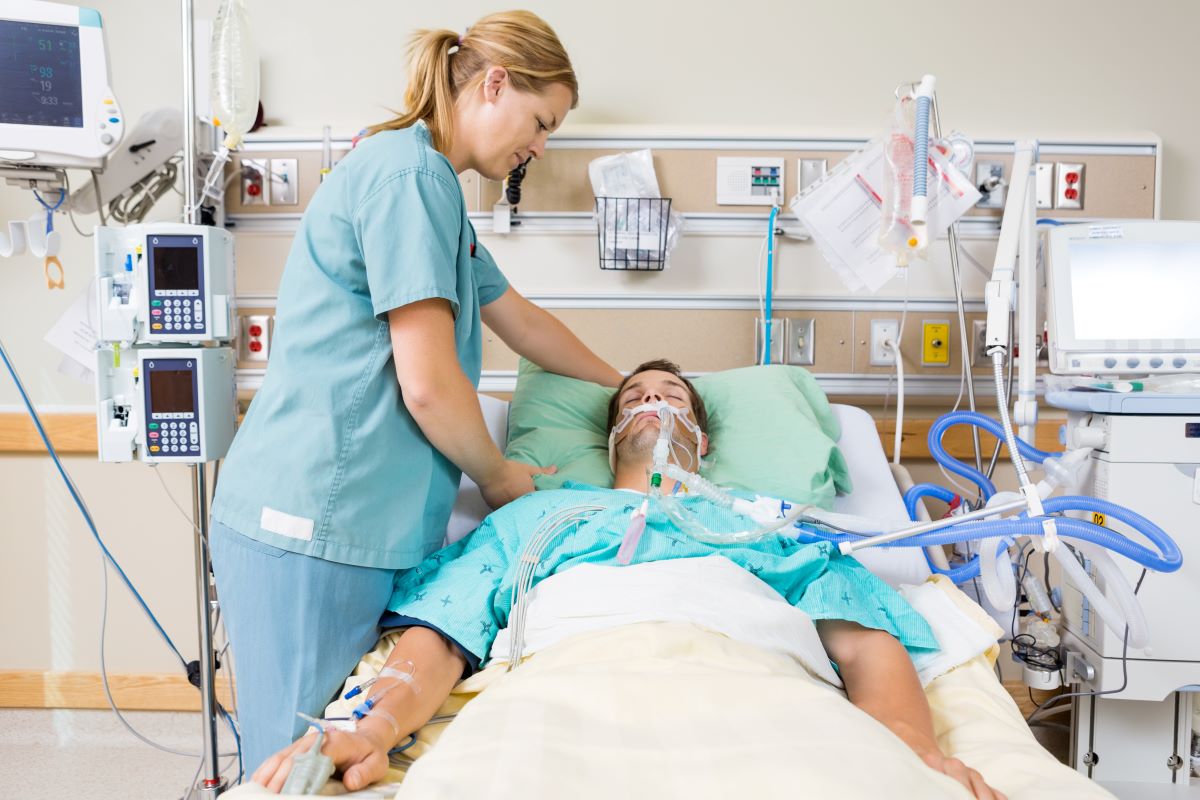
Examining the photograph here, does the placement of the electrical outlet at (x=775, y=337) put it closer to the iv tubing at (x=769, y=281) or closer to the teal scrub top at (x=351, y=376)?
the iv tubing at (x=769, y=281)

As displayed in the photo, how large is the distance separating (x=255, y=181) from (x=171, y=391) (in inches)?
28.9

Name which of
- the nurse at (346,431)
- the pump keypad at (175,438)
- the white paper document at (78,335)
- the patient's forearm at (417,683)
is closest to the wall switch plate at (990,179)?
the nurse at (346,431)

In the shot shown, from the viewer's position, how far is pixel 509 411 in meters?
2.03

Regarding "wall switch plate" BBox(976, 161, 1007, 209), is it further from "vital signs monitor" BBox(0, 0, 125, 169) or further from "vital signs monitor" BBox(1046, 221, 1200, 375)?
"vital signs monitor" BBox(0, 0, 125, 169)

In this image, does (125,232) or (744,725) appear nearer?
(744,725)

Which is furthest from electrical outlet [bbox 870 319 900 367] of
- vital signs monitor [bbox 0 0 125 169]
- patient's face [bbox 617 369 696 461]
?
vital signs monitor [bbox 0 0 125 169]

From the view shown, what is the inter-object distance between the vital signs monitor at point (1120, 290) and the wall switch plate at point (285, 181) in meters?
1.85

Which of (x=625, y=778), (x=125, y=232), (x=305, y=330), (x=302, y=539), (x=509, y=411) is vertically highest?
(x=125, y=232)

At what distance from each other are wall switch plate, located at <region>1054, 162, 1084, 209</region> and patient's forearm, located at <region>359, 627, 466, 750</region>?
6.24ft

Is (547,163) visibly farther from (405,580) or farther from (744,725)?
(744,725)

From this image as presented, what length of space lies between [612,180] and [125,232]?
1.13m

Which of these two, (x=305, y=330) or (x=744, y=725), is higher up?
(x=305, y=330)

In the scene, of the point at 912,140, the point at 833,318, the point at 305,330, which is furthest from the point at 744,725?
the point at 833,318

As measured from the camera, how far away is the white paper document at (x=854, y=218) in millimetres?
2045
